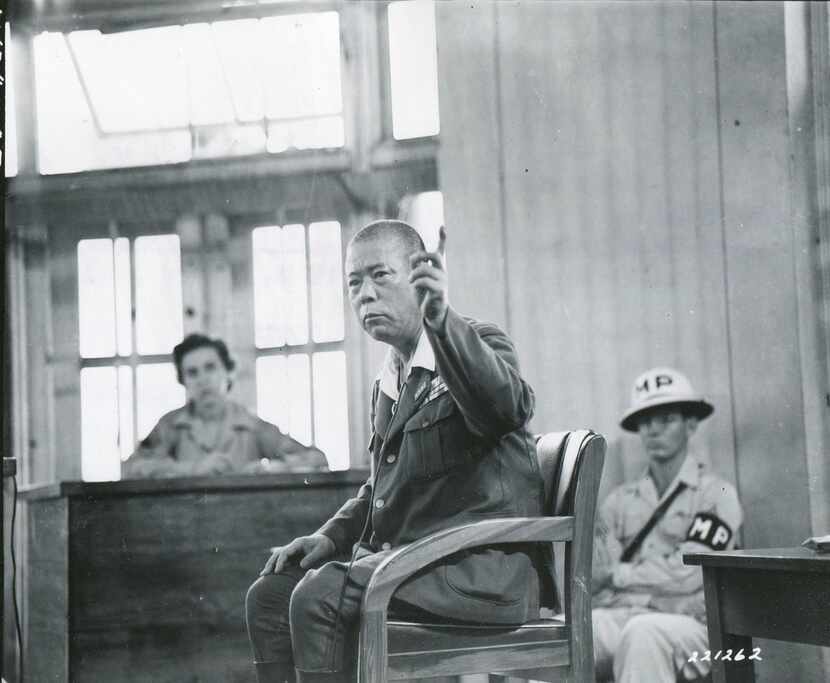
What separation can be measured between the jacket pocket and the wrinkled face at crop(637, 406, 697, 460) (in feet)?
4.74

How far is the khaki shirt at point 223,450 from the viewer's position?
3.50m

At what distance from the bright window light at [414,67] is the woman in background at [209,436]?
1.04 meters

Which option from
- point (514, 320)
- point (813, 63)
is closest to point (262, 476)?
point (514, 320)

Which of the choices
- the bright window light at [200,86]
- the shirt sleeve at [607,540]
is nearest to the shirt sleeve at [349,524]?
the shirt sleeve at [607,540]

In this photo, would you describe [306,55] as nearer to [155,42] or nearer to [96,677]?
[155,42]

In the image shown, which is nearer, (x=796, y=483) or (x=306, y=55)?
(x=796, y=483)

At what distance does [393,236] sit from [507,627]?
28.4 inches

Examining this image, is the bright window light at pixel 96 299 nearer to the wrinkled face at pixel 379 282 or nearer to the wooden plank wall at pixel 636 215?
the wooden plank wall at pixel 636 215

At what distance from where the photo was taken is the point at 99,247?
4.11 m

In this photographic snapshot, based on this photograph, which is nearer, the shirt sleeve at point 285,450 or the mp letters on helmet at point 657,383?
the mp letters on helmet at point 657,383

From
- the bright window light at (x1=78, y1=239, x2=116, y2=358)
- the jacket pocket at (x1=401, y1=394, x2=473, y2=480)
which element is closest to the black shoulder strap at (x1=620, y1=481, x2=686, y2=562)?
the jacket pocket at (x1=401, y1=394, x2=473, y2=480)

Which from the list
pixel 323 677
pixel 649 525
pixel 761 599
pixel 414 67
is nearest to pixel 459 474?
pixel 323 677

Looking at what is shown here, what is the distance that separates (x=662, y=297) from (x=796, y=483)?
0.72 metres

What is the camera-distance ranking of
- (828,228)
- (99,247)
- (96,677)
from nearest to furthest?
(96,677)
(828,228)
(99,247)
